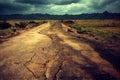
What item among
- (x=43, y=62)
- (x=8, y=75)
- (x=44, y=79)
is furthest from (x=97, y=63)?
(x=8, y=75)

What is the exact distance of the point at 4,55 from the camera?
885 centimetres

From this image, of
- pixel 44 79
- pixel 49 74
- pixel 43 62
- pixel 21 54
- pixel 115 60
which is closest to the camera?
pixel 44 79

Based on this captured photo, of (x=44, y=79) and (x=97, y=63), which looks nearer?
(x=44, y=79)

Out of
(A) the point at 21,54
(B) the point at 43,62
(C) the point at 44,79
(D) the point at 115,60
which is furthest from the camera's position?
(A) the point at 21,54

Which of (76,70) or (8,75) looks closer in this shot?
(8,75)

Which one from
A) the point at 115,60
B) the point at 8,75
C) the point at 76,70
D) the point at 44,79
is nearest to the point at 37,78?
the point at 44,79

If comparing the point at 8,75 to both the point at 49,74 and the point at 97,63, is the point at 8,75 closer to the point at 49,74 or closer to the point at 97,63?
the point at 49,74

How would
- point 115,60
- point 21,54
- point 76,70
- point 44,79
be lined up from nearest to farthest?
point 44,79, point 76,70, point 115,60, point 21,54

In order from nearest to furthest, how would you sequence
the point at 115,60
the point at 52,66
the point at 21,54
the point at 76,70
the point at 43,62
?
the point at 76,70
the point at 52,66
the point at 43,62
the point at 115,60
the point at 21,54

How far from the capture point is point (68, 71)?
21.6 feet

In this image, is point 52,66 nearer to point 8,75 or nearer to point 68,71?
point 68,71

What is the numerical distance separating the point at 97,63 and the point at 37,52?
130 inches

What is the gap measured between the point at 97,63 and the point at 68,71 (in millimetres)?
1771

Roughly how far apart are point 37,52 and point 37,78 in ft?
12.4
